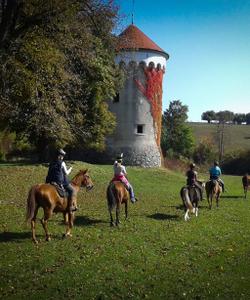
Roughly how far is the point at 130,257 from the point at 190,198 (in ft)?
25.8

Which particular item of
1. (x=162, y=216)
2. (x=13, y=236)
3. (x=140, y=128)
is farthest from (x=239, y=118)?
(x=13, y=236)

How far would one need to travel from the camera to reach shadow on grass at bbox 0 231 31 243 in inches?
545

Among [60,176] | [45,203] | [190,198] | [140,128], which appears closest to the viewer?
[45,203]

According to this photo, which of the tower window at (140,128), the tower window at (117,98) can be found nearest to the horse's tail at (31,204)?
the tower window at (140,128)

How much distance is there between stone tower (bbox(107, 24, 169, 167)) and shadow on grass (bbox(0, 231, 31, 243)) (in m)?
30.3

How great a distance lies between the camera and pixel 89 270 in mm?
11242

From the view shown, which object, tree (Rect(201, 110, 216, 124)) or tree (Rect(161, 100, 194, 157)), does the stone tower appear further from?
tree (Rect(201, 110, 216, 124))

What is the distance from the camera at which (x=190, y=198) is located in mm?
19844

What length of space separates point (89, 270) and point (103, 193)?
16501 mm

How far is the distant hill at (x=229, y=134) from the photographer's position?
94188 mm

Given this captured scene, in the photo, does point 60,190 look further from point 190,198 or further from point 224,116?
point 224,116

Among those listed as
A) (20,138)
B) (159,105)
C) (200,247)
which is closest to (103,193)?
(20,138)

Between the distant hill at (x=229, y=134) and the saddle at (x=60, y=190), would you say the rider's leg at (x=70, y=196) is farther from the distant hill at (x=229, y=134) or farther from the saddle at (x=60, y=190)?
the distant hill at (x=229, y=134)

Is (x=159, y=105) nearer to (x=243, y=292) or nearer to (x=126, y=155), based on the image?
(x=126, y=155)
